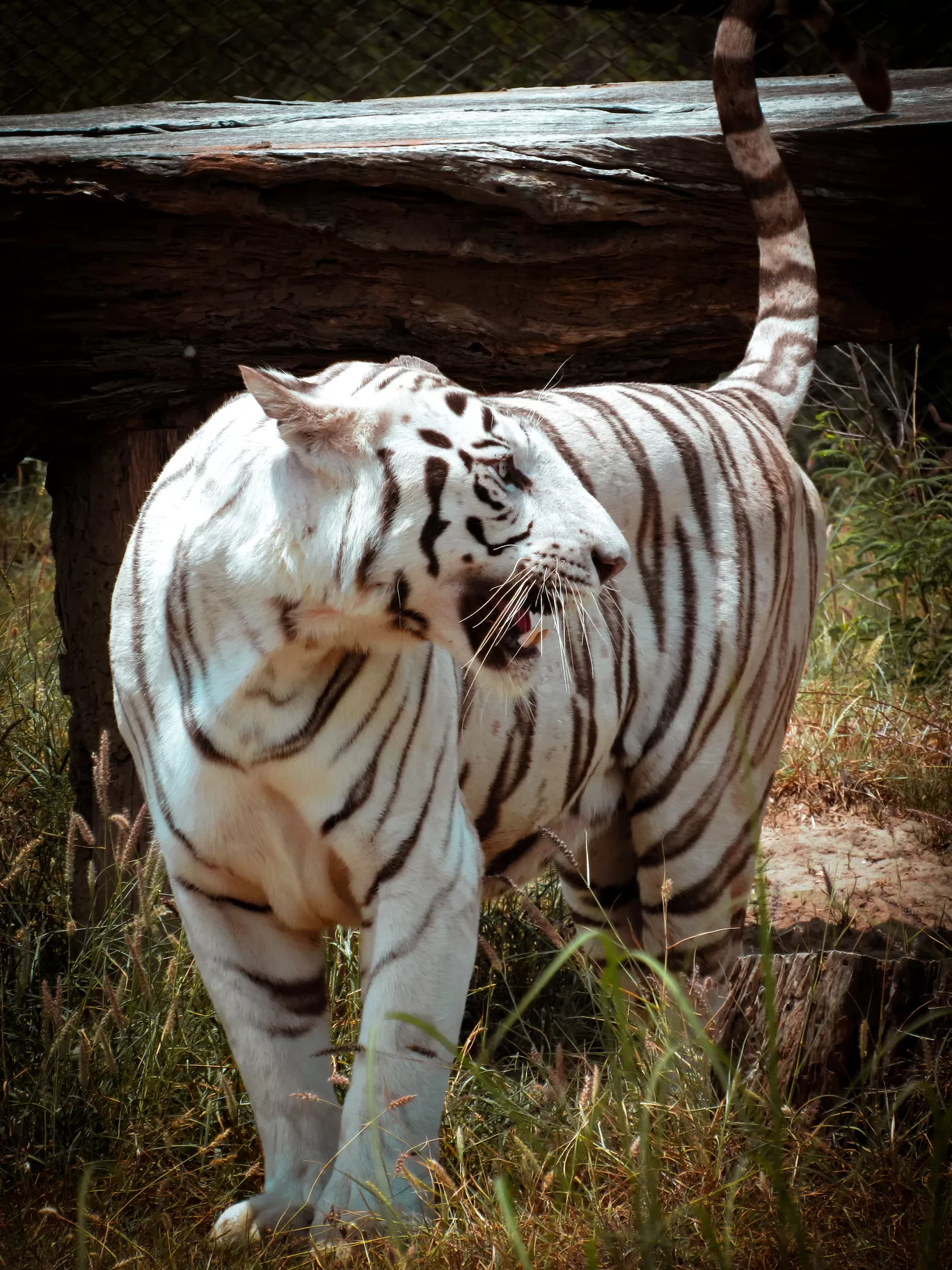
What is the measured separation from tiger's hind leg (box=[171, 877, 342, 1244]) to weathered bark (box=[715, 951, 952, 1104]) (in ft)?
2.31

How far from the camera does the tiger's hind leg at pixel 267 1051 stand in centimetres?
210

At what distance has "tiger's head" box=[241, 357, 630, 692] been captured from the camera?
1.83 meters

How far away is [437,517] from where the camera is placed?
1.86 m

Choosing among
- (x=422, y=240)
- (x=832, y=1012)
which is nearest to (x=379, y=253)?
(x=422, y=240)

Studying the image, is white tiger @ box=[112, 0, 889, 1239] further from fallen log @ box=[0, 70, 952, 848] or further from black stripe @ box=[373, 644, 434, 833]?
fallen log @ box=[0, 70, 952, 848]

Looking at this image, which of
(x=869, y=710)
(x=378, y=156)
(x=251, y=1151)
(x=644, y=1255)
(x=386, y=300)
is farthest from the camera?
(x=869, y=710)

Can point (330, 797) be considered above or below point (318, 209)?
below

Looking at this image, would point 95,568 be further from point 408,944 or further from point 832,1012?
point 832,1012

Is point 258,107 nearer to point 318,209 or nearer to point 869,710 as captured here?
point 318,209

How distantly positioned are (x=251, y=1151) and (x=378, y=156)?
6.98ft

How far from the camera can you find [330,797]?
200cm

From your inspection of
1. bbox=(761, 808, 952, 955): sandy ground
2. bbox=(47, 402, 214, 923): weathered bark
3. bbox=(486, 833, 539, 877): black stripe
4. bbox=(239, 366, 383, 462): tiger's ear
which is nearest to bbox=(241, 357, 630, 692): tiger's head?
bbox=(239, 366, 383, 462): tiger's ear

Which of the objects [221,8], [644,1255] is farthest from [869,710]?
[221,8]

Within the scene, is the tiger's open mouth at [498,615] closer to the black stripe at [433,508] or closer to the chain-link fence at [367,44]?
the black stripe at [433,508]
